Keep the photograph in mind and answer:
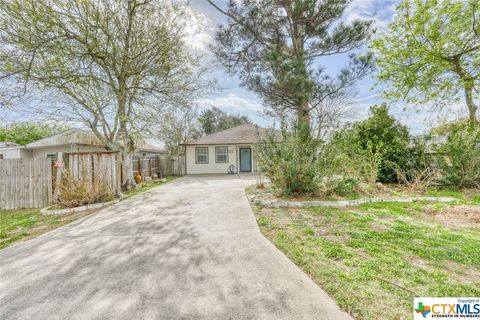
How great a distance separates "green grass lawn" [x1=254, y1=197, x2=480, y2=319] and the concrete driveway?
0.27m

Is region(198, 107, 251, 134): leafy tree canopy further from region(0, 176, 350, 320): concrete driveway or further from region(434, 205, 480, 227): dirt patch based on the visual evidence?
region(434, 205, 480, 227): dirt patch

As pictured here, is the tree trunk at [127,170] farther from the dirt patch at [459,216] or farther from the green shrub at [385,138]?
the dirt patch at [459,216]

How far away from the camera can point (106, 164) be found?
7328 mm

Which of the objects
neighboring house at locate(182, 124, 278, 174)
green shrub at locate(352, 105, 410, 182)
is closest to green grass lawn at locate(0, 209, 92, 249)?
green shrub at locate(352, 105, 410, 182)

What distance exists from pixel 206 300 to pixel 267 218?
302 centimetres

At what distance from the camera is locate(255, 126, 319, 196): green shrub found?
6.42 meters

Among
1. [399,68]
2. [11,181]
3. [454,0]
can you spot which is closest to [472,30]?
[454,0]

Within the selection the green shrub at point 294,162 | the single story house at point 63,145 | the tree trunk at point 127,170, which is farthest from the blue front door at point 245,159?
the green shrub at point 294,162

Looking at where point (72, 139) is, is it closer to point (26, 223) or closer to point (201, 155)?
point (201, 155)

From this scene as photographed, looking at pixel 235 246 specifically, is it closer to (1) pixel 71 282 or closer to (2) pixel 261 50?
(1) pixel 71 282

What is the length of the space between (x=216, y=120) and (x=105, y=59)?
78.1 ft

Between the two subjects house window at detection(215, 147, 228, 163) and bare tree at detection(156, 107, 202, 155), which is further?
bare tree at detection(156, 107, 202, 155)

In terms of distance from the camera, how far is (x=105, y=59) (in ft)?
27.4

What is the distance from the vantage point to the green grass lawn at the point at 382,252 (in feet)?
7.20
